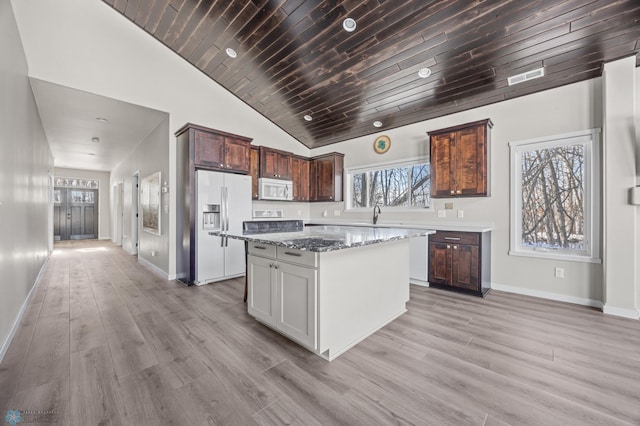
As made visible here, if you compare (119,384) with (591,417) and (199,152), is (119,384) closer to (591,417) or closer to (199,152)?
(591,417)

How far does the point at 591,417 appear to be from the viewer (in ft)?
4.74

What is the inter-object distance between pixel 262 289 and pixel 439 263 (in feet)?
8.66

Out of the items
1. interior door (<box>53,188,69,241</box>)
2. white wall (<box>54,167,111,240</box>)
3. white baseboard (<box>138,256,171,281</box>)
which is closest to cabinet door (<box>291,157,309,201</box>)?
white baseboard (<box>138,256,171,281</box>)

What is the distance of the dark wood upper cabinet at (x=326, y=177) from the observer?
18.6 feet

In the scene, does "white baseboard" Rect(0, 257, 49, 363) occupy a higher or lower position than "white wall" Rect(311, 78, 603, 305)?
lower

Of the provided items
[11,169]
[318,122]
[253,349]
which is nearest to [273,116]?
[318,122]

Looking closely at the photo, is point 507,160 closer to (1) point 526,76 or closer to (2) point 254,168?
(1) point 526,76

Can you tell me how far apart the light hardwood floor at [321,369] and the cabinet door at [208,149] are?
2149 millimetres

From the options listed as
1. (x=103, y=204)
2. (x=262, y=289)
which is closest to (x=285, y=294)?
(x=262, y=289)

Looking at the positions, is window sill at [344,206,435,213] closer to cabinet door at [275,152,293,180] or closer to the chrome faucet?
the chrome faucet

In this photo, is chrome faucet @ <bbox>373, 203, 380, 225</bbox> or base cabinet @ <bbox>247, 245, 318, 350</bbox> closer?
base cabinet @ <bbox>247, 245, 318, 350</bbox>

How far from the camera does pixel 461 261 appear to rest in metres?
3.60

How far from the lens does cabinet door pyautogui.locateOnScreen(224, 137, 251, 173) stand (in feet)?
14.2

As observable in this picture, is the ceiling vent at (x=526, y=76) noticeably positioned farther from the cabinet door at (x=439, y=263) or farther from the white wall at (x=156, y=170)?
the white wall at (x=156, y=170)
